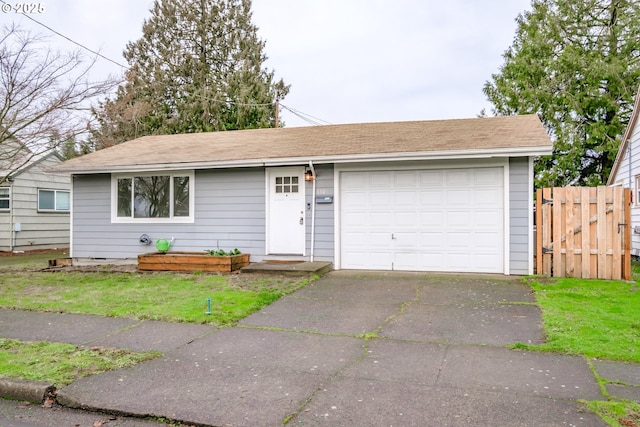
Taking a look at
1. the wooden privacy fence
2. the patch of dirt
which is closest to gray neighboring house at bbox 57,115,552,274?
the wooden privacy fence

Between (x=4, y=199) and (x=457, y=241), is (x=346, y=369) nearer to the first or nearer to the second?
(x=457, y=241)

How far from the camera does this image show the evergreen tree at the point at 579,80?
1883 centimetres

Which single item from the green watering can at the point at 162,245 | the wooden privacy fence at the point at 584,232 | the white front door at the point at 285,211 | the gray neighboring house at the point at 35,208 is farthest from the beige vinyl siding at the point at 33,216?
the wooden privacy fence at the point at 584,232

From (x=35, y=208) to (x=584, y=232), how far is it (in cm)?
1754

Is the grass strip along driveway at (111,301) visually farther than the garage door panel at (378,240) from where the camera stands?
No

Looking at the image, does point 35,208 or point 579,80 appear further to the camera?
point 579,80

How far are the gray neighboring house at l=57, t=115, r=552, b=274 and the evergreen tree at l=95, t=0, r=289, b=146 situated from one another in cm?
1502

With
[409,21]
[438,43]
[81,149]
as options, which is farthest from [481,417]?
[81,149]

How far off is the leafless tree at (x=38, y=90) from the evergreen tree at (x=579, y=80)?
59.0 feet

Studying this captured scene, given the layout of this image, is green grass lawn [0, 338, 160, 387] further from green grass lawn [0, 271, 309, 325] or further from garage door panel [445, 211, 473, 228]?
garage door panel [445, 211, 473, 228]

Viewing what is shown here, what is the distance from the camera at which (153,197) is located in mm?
11359

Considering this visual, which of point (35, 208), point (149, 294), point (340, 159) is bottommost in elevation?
point (149, 294)

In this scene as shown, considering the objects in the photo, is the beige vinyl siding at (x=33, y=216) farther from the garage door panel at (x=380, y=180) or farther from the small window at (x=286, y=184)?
the garage door panel at (x=380, y=180)

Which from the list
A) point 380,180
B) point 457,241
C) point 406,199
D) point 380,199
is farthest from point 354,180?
point 457,241
